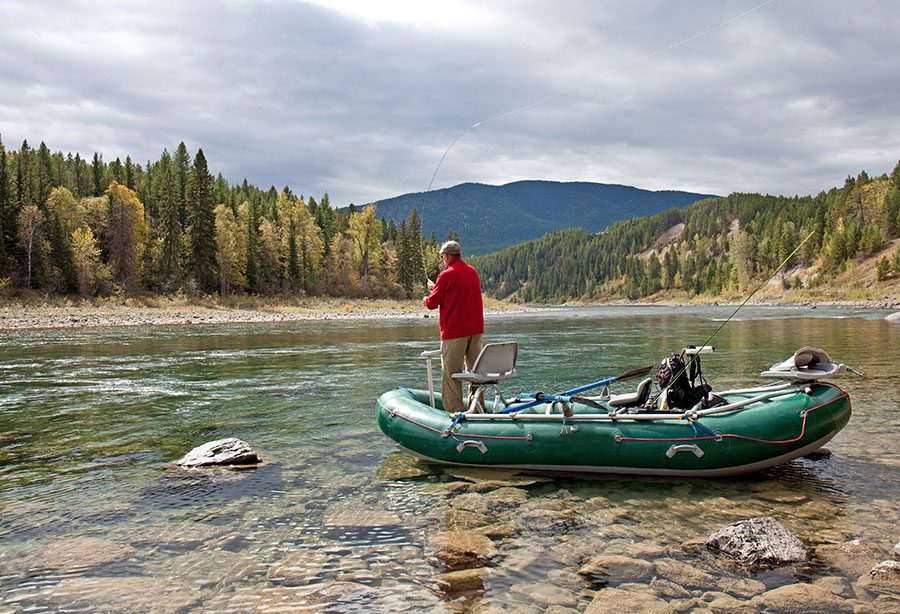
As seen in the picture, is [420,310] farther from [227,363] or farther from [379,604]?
[379,604]

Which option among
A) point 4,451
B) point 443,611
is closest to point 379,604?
point 443,611

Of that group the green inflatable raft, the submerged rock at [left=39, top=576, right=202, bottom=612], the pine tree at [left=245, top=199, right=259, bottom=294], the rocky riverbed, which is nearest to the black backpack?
the green inflatable raft

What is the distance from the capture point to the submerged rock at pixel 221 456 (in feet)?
29.3

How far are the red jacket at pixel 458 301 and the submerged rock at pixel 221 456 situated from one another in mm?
3367

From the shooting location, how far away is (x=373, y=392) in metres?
15.6

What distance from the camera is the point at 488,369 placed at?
8.80 m

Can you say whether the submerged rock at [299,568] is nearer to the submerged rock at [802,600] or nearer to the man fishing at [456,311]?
the submerged rock at [802,600]

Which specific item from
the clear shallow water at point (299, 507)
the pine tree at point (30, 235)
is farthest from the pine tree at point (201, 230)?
the clear shallow water at point (299, 507)

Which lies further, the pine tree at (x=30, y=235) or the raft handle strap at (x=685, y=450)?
the pine tree at (x=30, y=235)

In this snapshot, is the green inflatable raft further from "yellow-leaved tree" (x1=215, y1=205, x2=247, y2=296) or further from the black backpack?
"yellow-leaved tree" (x1=215, y1=205, x2=247, y2=296)

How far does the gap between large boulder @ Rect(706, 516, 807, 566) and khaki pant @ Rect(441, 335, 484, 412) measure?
4.26 metres

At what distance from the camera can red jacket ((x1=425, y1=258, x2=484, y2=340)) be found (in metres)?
9.12

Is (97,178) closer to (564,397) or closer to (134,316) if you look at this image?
(134,316)

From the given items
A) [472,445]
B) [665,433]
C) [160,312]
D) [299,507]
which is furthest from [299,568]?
[160,312]
